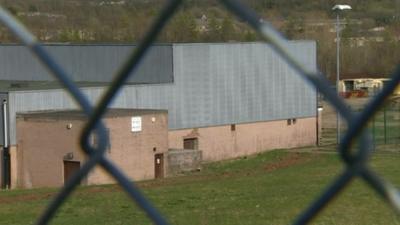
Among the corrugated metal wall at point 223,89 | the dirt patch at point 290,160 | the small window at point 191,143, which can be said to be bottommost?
the dirt patch at point 290,160

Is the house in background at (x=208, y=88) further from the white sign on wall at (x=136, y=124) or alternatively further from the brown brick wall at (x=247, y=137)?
the white sign on wall at (x=136, y=124)

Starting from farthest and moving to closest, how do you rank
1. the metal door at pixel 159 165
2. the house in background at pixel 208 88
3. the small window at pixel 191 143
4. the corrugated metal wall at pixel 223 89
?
the small window at pixel 191 143 → the house in background at pixel 208 88 → the corrugated metal wall at pixel 223 89 → the metal door at pixel 159 165

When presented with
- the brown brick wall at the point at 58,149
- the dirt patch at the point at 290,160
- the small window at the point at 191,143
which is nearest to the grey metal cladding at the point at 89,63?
the small window at the point at 191,143

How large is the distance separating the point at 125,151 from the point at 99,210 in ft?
54.0

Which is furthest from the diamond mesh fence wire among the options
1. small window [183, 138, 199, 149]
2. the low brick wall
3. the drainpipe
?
small window [183, 138, 199, 149]

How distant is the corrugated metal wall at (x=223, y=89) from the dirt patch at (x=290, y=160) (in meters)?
3.48

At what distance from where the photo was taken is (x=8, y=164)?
1416 inches

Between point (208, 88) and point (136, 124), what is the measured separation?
973 cm

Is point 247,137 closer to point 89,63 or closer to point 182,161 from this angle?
point 182,161

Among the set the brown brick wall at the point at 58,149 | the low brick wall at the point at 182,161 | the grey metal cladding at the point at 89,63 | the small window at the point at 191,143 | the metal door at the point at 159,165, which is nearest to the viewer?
the brown brick wall at the point at 58,149

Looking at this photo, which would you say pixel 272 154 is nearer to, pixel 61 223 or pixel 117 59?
pixel 117 59

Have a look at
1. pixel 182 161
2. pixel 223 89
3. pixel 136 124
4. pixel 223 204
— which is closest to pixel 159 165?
pixel 182 161

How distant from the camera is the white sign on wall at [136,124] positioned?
35.8 meters

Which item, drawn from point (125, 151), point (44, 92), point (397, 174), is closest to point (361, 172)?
point (397, 174)
